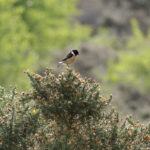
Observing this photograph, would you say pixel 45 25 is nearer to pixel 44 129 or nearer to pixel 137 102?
pixel 137 102

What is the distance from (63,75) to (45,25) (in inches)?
1174

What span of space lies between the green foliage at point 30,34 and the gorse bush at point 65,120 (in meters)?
16.6

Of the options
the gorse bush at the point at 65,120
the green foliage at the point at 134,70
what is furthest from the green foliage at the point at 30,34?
the gorse bush at the point at 65,120

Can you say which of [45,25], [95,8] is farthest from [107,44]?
[95,8]

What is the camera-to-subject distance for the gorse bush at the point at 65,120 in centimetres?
789

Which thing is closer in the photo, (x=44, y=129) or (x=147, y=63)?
(x=44, y=129)

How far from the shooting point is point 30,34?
32.8 m

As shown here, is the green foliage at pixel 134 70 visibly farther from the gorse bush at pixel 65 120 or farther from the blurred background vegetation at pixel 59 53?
the gorse bush at pixel 65 120

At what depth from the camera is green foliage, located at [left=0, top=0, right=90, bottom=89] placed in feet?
91.9

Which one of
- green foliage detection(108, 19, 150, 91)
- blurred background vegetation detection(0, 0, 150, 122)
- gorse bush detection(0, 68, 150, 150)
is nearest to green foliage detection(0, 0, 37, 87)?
blurred background vegetation detection(0, 0, 150, 122)

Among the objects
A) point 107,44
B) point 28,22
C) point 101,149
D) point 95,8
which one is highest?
point 95,8

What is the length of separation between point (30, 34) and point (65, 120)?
987 inches

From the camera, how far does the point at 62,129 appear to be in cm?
803

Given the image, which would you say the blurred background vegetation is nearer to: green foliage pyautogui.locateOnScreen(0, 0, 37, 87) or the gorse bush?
green foliage pyautogui.locateOnScreen(0, 0, 37, 87)
